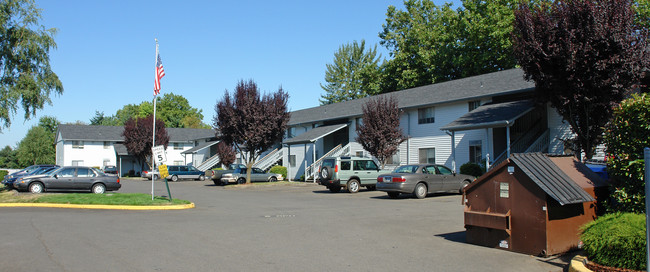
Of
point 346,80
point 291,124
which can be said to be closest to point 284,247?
point 291,124

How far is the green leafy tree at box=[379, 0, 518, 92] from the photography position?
41281mm

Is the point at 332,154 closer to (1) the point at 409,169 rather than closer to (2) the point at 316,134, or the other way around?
(2) the point at 316,134

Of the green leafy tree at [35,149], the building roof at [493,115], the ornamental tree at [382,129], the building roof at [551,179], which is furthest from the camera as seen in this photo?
the green leafy tree at [35,149]

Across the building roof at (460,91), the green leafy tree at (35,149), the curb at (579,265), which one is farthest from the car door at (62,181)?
the green leafy tree at (35,149)

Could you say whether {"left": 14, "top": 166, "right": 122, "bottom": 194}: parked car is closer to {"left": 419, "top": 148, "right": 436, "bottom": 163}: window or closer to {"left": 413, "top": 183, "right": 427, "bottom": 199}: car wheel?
{"left": 413, "top": 183, "right": 427, "bottom": 199}: car wheel

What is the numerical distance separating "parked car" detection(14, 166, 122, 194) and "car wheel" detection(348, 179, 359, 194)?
38.2 ft

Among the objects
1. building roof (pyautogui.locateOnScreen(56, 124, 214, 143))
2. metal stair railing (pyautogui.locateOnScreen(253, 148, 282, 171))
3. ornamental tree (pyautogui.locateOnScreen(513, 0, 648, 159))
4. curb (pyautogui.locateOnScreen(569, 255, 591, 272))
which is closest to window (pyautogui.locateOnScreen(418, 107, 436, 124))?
ornamental tree (pyautogui.locateOnScreen(513, 0, 648, 159))

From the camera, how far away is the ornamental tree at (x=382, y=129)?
95.3ft

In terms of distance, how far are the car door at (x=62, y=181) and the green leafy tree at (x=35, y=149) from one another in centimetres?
7661

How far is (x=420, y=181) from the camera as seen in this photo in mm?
19609

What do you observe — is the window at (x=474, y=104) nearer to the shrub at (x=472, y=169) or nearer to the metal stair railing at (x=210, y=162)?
the shrub at (x=472, y=169)

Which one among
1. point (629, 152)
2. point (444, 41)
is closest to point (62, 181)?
point (629, 152)

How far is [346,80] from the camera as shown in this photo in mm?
73938

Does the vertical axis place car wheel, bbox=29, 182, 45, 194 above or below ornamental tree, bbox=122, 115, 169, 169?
below
